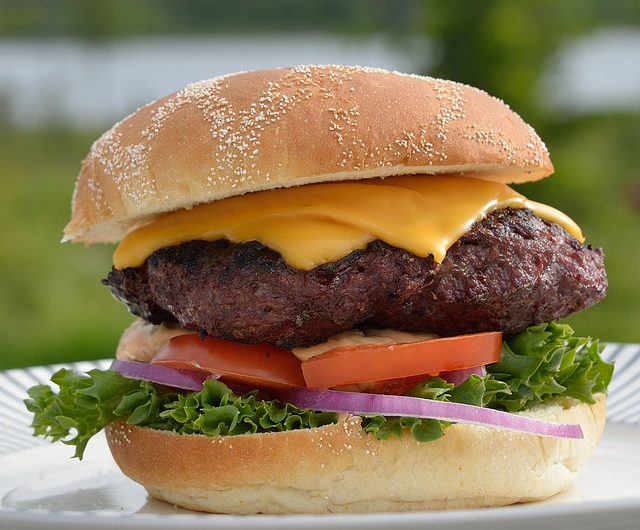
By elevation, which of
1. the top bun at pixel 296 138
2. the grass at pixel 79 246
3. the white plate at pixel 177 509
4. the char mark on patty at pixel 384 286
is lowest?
the grass at pixel 79 246

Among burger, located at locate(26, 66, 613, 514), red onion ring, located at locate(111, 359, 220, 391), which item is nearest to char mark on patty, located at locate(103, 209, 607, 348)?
burger, located at locate(26, 66, 613, 514)

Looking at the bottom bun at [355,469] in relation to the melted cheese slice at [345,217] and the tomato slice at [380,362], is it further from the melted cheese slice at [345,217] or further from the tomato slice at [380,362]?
the melted cheese slice at [345,217]

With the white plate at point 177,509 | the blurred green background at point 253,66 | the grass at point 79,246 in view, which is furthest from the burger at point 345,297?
the grass at point 79,246

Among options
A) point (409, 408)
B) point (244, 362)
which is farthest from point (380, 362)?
point (244, 362)

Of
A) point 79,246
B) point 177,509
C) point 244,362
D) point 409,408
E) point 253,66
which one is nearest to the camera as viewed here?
point 409,408

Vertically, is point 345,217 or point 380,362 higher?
point 345,217

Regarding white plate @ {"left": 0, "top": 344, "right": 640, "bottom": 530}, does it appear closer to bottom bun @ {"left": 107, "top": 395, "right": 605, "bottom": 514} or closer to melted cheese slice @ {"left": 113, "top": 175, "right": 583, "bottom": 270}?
bottom bun @ {"left": 107, "top": 395, "right": 605, "bottom": 514}

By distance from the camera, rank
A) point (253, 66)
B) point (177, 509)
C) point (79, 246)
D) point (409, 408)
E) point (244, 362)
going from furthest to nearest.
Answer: point (79, 246), point (253, 66), point (177, 509), point (244, 362), point (409, 408)

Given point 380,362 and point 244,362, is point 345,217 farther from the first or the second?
point 244,362
